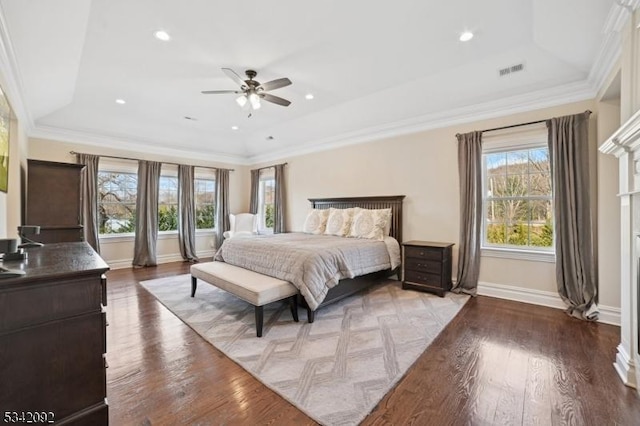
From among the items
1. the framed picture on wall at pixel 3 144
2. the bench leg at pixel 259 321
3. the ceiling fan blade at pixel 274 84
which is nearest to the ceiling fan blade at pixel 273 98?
the ceiling fan blade at pixel 274 84

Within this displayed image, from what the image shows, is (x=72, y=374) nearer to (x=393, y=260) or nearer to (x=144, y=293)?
(x=144, y=293)

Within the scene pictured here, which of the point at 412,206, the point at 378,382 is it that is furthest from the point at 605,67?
the point at 378,382

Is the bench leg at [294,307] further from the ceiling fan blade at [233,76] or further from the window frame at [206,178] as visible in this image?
the window frame at [206,178]

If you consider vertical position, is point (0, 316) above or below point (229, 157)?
below

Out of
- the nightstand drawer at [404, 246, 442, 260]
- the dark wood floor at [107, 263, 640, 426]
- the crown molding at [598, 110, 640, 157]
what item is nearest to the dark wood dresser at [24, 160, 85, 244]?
the dark wood floor at [107, 263, 640, 426]

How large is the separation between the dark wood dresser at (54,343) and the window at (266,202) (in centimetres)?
619

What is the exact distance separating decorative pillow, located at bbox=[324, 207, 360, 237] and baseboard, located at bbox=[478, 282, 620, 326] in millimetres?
2209

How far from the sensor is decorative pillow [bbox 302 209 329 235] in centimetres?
530

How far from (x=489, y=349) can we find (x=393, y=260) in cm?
204

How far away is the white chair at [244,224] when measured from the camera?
7.13 m

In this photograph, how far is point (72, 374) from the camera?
125 centimetres

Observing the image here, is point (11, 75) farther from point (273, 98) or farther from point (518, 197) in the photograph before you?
point (518, 197)

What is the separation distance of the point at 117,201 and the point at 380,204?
552 centimetres

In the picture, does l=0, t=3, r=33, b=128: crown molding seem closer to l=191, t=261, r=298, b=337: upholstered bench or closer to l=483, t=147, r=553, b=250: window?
l=191, t=261, r=298, b=337: upholstered bench
